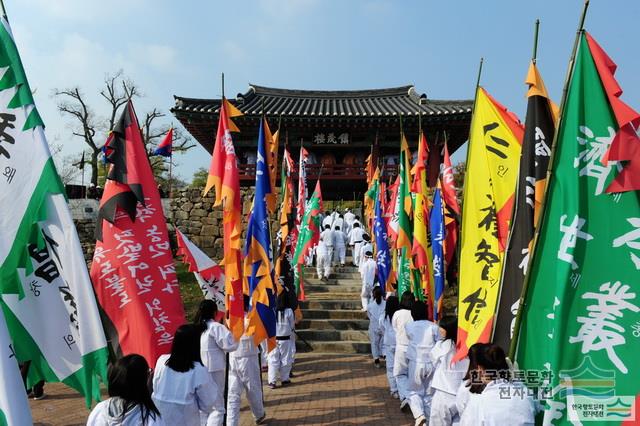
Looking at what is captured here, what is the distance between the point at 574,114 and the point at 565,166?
1.17 ft

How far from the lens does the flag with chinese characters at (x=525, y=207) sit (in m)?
3.59

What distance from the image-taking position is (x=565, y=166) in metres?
3.15

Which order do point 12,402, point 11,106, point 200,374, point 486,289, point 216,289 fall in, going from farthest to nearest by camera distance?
point 216,289 → point 486,289 → point 200,374 → point 11,106 → point 12,402

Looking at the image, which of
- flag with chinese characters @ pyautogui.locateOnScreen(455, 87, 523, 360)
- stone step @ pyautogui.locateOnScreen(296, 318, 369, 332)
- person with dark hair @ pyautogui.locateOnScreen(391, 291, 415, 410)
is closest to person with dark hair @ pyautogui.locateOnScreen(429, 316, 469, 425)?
flag with chinese characters @ pyautogui.locateOnScreen(455, 87, 523, 360)

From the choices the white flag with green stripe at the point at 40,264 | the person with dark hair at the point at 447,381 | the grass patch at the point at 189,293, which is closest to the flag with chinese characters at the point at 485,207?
the person with dark hair at the point at 447,381

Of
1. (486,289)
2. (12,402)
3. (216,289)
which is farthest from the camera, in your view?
(216,289)

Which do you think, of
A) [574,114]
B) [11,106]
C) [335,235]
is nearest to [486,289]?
[574,114]

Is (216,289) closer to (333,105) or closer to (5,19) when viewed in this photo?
(5,19)

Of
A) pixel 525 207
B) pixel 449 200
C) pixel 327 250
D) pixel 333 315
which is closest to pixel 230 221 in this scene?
pixel 525 207

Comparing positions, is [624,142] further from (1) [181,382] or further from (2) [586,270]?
(1) [181,382]

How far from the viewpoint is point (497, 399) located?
299cm

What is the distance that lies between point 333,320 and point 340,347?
1007mm

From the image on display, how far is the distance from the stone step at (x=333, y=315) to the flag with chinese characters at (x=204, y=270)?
6.36 metres

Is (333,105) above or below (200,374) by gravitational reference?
above
